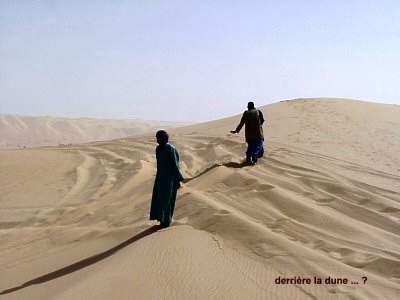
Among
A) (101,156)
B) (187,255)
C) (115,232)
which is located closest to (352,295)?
(187,255)

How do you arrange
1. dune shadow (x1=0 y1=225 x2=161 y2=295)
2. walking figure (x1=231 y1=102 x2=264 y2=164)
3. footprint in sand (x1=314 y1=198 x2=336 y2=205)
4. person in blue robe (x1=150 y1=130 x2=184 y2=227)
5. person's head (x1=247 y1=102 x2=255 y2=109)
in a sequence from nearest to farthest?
dune shadow (x1=0 y1=225 x2=161 y2=295)
person in blue robe (x1=150 y1=130 x2=184 y2=227)
footprint in sand (x1=314 y1=198 x2=336 y2=205)
walking figure (x1=231 y1=102 x2=264 y2=164)
person's head (x1=247 y1=102 x2=255 y2=109)

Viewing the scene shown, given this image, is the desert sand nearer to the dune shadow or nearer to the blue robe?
the dune shadow

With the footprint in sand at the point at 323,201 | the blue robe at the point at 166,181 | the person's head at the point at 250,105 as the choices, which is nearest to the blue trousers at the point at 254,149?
the person's head at the point at 250,105

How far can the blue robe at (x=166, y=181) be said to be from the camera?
564cm

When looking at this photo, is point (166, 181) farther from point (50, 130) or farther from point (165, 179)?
point (50, 130)

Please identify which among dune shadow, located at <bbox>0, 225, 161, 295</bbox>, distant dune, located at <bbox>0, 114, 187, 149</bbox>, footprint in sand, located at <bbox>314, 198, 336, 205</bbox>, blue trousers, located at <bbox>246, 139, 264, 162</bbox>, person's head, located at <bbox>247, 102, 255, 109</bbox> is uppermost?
person's head, located at <bbox>247, 102, 255, 109</bbox>

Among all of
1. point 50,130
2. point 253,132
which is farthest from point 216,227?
point 50,130

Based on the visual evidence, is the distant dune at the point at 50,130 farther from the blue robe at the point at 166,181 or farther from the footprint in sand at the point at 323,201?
the blue robe at the point at 166,181

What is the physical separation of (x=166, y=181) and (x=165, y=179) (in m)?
0.03

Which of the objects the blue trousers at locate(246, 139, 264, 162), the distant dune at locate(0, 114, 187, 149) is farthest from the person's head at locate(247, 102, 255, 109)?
the distant dune at locate(0, 114, 187, 149)

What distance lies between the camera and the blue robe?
564 cm

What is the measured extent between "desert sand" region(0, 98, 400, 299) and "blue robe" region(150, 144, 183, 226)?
221 millimetres

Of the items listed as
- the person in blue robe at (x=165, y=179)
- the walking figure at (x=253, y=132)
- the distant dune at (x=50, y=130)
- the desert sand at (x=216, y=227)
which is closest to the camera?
the desert sand at (x=216, y=227)

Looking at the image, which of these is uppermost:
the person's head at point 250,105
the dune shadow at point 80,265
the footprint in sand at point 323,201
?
the person's head at point 250,105
